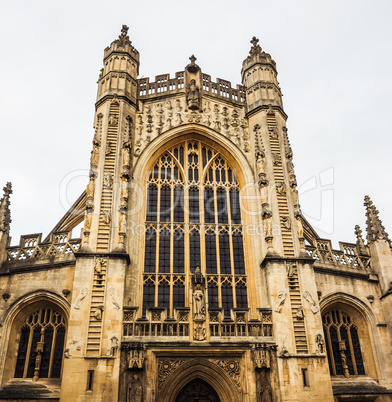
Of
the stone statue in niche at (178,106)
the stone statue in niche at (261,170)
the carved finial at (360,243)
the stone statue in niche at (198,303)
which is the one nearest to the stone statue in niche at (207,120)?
the stone statue in niche at (178,106)

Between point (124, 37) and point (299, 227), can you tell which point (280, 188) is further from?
point (124, 37)

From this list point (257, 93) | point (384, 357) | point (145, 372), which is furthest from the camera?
point (257, 93)

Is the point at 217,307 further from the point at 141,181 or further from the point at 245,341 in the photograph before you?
the point at 141,181

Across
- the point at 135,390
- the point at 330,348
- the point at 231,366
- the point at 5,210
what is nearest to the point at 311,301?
the point at 330,348

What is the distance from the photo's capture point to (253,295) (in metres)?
15.9

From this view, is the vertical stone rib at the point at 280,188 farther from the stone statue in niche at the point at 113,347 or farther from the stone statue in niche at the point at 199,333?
the stone statue in niche at the point at 113,347

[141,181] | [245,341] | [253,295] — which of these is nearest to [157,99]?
[141,181]

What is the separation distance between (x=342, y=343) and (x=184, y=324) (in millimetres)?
6774

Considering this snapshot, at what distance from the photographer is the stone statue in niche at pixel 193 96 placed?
64.4ft

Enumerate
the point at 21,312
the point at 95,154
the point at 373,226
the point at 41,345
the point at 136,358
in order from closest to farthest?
the point at 136,358, the point at 41,345, the point at 21,312, the point at 95,154, the point at 373,226

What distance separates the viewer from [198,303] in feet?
47.1

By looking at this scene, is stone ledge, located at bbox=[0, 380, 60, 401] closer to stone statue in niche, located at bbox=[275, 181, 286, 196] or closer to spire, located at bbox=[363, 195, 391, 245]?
stone statue in niche, located at bbox=[275, 181, 286, 196]

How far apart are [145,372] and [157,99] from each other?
12.1 metres

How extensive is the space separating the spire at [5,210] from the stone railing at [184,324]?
22.2 ft
